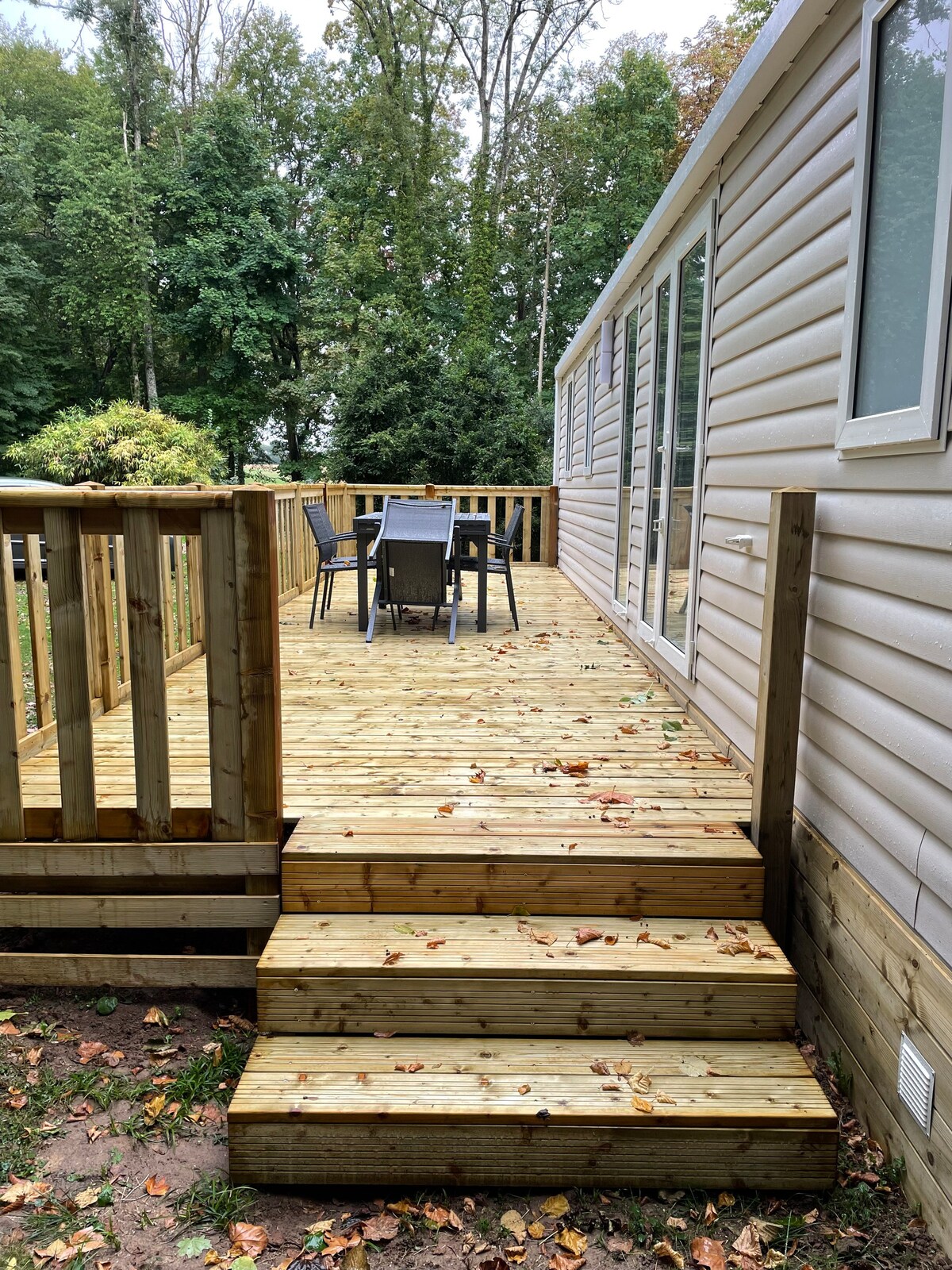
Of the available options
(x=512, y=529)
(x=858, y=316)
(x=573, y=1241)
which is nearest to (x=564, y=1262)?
(x=573, y=1241)

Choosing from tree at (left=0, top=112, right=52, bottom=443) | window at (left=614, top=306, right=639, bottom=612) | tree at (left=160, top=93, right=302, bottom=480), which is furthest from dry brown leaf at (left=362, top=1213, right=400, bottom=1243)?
tree at (left=0, top=112, right=52, bottom=443)

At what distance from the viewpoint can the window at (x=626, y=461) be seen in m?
6.27

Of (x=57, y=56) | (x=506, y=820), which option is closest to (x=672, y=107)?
(x=57, y=56)

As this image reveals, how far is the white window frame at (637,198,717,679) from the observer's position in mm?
4121

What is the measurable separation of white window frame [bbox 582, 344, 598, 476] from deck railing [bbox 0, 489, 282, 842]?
6412mm

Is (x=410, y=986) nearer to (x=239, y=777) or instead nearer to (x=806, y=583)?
(x=239, y=777)

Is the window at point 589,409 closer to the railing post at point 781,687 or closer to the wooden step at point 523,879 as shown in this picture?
the railing post at point 781,687

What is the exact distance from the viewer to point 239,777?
100.0 inches

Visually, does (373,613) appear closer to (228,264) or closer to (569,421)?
(569,421)

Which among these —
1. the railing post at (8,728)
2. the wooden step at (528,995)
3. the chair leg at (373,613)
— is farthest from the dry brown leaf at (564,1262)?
the chair leg at (373,613)

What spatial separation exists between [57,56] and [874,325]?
3040 cm

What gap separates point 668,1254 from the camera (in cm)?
174

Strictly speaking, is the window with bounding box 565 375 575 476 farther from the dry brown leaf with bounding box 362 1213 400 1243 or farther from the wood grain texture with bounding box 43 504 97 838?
the dry brown leaf with bounding box 362 1213 400 1243

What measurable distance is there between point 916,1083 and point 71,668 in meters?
2.28
